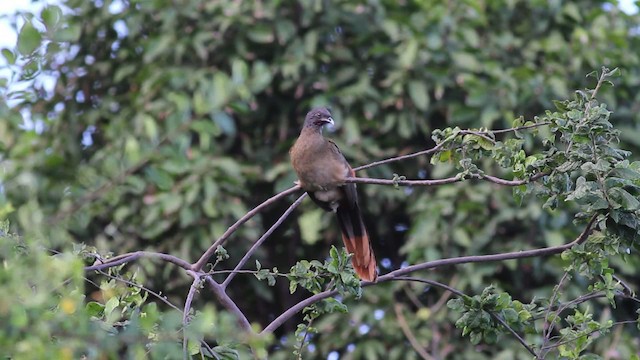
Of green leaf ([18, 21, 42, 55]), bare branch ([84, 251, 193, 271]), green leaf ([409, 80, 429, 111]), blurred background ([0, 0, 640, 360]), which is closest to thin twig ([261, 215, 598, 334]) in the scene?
bare branch ([84, 251, 193, 271])

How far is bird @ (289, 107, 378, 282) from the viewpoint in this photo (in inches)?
154

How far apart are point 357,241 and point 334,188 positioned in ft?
0.77

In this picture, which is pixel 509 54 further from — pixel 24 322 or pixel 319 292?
pixel 24 322

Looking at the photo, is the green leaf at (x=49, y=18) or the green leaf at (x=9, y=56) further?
the green leaf at (x=49, y=18)

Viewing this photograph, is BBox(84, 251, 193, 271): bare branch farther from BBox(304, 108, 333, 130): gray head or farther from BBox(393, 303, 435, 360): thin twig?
BBox(393, 303, 435, 360): thin twig

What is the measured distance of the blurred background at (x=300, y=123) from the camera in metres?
5.39

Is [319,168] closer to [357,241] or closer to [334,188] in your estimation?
[334,188]

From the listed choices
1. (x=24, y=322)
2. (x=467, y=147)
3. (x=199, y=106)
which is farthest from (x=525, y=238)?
(x=24, y=322)

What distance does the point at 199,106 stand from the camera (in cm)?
536

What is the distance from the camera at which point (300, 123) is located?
5930 mm

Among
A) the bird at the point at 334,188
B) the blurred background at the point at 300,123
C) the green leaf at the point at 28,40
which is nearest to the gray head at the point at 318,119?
the bird at the point at 334,188

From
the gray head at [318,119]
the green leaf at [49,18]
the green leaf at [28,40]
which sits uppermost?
the green leaf at [28,40]

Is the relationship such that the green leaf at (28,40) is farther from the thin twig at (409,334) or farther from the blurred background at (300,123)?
the thin twig at (409,334)

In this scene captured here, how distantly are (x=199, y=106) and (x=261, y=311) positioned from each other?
4.57 ft
